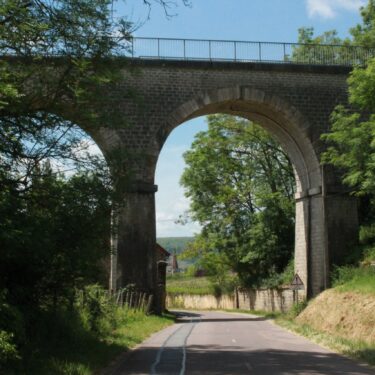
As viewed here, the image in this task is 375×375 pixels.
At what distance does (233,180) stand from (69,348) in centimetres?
3208

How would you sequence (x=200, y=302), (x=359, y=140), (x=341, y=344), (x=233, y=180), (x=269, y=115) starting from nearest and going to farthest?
(x=341, y=344), (x=359, y=140), (x=269, y=115), (x=233, y=180), (x=200, y=302)

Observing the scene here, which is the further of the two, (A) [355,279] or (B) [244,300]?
(B) [244,300]

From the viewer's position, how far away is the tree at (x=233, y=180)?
138ft

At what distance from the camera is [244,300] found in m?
45.6

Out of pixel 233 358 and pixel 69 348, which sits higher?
pixel 69 348

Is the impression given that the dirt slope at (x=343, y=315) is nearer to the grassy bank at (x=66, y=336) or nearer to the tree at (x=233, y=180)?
the grassy bank at (x=66, y=336)

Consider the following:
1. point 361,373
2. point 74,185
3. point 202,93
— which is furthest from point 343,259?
point 74,185

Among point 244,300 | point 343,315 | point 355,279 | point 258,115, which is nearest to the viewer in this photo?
point 343,315

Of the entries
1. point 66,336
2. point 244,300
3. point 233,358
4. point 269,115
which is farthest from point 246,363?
point 244,300

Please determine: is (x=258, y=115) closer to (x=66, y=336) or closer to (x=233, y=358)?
(x=233, y=358)

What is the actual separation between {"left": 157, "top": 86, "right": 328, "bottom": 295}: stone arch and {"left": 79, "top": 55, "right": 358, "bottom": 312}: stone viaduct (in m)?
0.04

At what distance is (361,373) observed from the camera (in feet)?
37.1

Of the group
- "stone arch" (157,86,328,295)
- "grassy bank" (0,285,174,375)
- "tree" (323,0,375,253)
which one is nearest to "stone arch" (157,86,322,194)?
"stone arch" (157,86,328,295)

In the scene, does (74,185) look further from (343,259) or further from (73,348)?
(343,259)
